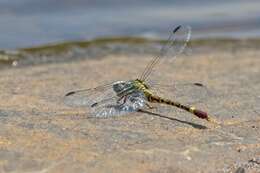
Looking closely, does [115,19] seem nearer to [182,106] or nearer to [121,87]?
[121,87]

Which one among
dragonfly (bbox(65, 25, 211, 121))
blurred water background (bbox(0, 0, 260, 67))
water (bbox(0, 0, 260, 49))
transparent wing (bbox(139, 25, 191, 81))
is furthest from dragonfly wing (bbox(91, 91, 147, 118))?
water (bbox(0, 0, 260, 49))

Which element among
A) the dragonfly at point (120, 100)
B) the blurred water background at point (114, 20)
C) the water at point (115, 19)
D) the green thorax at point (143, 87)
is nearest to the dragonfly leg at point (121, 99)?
the dragonfly at point (120, 100)

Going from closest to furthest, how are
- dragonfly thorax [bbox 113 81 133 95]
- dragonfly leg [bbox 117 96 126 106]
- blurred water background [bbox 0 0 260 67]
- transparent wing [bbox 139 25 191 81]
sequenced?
1. dragonfly leg [bbox 117 96 126 106]
2. dragonfly thorax [bbox 113 81 133 95]
3. transparent wing [bbox 139 25 191 81]
4. blurred water background [bbox 0 0 260 67]

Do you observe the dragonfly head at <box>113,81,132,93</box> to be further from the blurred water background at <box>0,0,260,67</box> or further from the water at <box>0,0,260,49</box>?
the water at <box>0,0,260,49</box>

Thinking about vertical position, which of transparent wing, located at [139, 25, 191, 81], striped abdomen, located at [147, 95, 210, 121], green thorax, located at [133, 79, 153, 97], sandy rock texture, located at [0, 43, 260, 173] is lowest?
sandy rock texture, located at [0, 43, 260, 173]

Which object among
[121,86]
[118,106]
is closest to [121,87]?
[121,86]
